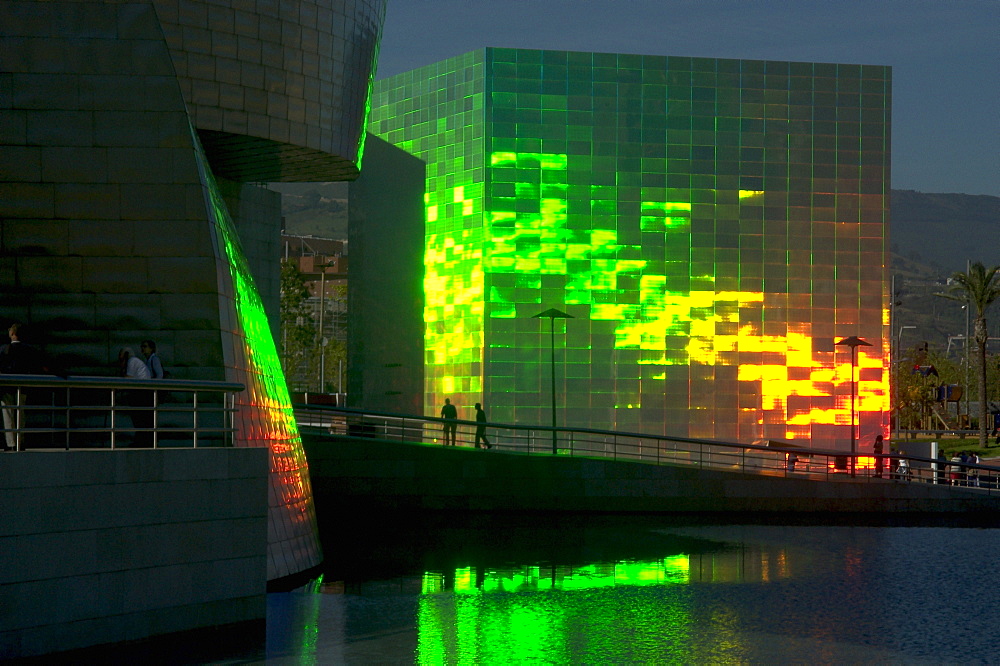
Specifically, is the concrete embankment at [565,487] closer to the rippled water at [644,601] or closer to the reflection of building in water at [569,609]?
the rippled water at [644,601]

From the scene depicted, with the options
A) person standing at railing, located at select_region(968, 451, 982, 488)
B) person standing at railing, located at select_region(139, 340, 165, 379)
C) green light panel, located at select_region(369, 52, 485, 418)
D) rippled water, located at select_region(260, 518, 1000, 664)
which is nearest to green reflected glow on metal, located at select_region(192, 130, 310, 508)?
person standing at railing, located at select_region(139, 340, 165, 379)

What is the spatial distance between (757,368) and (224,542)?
39583 mm

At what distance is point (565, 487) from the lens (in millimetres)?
29172

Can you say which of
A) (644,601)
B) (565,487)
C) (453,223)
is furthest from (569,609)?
(453,223)

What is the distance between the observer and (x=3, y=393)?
13727mm

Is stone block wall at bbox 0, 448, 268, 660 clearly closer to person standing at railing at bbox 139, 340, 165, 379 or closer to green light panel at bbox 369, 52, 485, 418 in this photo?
person standing at railing at bbox 139, 340, 165, 379

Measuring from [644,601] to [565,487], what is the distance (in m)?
14.1

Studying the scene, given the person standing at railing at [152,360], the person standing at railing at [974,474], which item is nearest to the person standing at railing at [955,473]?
the person standing at railing at [974,474]

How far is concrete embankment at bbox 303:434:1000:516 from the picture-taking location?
28469 mm

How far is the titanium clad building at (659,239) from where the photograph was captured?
49.6 meters

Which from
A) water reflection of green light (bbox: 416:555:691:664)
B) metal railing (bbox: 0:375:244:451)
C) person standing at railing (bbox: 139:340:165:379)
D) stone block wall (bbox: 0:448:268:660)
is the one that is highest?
person standing at railing (bbox: 139:340:165:379)

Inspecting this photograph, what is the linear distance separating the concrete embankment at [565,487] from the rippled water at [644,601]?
4.96 metres

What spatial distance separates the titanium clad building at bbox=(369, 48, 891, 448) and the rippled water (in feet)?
85.5

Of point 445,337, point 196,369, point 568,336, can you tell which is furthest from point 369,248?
point 196,369
